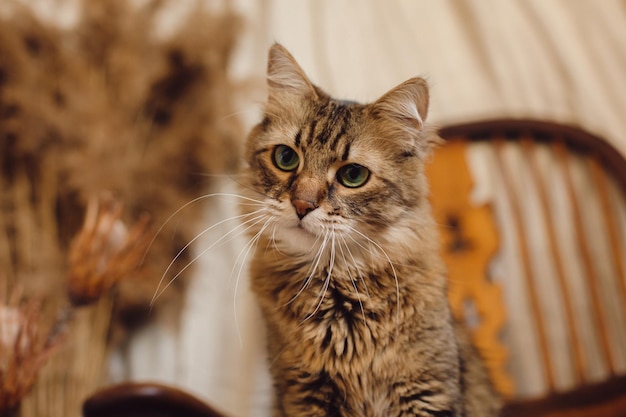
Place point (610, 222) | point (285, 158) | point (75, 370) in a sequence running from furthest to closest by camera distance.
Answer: point (610, 222) → point (75, 370) → point (285, 158)

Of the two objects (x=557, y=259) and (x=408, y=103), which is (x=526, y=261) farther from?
(x=408, y=103)

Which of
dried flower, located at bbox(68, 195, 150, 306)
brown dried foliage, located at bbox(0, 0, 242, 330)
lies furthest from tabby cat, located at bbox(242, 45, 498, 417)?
brown dried foliage, located at bbox(0, 0, 242, 330)

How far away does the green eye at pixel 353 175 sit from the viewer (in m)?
0.84

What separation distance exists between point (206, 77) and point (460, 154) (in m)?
0.75

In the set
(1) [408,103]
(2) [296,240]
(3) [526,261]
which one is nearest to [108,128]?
(2) [296,240]

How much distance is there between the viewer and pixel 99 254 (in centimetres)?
113

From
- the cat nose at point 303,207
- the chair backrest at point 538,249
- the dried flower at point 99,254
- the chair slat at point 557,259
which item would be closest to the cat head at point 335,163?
the cat nose at point 303,207

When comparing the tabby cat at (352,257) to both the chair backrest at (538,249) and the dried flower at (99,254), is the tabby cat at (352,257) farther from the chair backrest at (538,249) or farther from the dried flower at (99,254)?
the chair backrest at (538,249)

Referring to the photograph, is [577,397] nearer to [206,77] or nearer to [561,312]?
[561,312]

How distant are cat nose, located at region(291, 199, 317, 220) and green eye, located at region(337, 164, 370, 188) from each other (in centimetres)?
8

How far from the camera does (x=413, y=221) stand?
0.91 meters

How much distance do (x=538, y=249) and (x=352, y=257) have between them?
880mm

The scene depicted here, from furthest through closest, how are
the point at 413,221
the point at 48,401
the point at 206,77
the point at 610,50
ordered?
the point at 610,50 < the point at 206,77 < the point at 48,401 < the point at 413,221

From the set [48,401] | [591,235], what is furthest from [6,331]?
[591,235]
